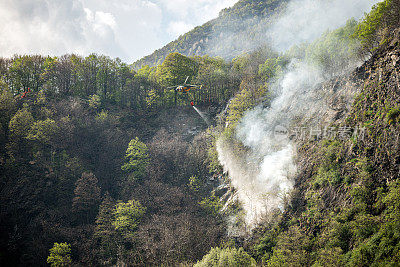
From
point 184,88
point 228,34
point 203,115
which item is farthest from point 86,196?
point 228,34

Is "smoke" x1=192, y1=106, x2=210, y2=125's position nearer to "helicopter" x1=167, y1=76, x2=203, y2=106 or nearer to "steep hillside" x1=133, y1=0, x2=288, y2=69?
"helicopter" x1=167, y1=76, x2=203, y2=106

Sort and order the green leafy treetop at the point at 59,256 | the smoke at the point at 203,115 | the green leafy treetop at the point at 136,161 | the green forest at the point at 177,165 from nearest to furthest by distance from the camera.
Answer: the green forest at the point at 177,165 < the green leafy treetop at the point at 59,256 < the green leafy treetop at the point at 136,161 < the smoke at the point at 203,115

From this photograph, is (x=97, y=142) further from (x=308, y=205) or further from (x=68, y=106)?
(x=308, y=205)

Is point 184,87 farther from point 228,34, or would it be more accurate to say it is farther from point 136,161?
point 228,34

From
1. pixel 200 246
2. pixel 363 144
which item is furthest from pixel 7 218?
pixel 363 144

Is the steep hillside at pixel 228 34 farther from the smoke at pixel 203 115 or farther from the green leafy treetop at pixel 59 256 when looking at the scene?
the green leafy treetop at pixel 59 256

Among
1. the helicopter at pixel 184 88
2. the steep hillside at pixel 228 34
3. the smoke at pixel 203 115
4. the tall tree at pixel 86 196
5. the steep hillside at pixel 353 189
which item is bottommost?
the steep hillside at pixel 353 189

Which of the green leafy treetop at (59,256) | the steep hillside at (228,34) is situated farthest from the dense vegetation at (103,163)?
the steep hillside at (228,34)
